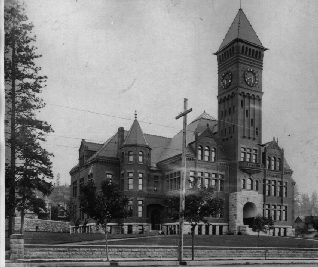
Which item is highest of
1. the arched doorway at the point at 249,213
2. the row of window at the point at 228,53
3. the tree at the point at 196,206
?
the row of window at the point at 228,53

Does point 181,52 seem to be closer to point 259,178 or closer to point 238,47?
point 238,47

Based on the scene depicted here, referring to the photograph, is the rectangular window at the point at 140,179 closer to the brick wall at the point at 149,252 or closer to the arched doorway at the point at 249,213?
the arched doorway at the point at 249,213

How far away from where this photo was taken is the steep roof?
151 feet

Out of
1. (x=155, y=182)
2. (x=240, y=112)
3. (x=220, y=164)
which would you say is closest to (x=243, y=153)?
(x=220, y=164)

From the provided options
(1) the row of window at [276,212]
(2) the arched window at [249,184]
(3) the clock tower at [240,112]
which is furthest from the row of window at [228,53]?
(1) the row of window at [276,212]

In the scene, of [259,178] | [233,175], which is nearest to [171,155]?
[233,175]

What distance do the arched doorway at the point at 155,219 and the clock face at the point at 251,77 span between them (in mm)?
16434

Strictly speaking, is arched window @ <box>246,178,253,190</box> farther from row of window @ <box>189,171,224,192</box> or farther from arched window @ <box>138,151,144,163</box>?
arched window @ <box>138,151,144,163</box>

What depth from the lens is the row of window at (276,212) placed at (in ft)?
154

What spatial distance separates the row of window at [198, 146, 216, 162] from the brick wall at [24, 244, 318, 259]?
52.6 feet

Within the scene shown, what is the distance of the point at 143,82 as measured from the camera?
2583 cm

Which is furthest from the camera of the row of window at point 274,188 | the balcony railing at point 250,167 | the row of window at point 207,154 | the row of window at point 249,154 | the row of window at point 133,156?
the row of window at point 249,154

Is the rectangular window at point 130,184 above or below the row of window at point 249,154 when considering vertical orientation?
below

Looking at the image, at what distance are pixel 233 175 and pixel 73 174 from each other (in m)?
18.4
